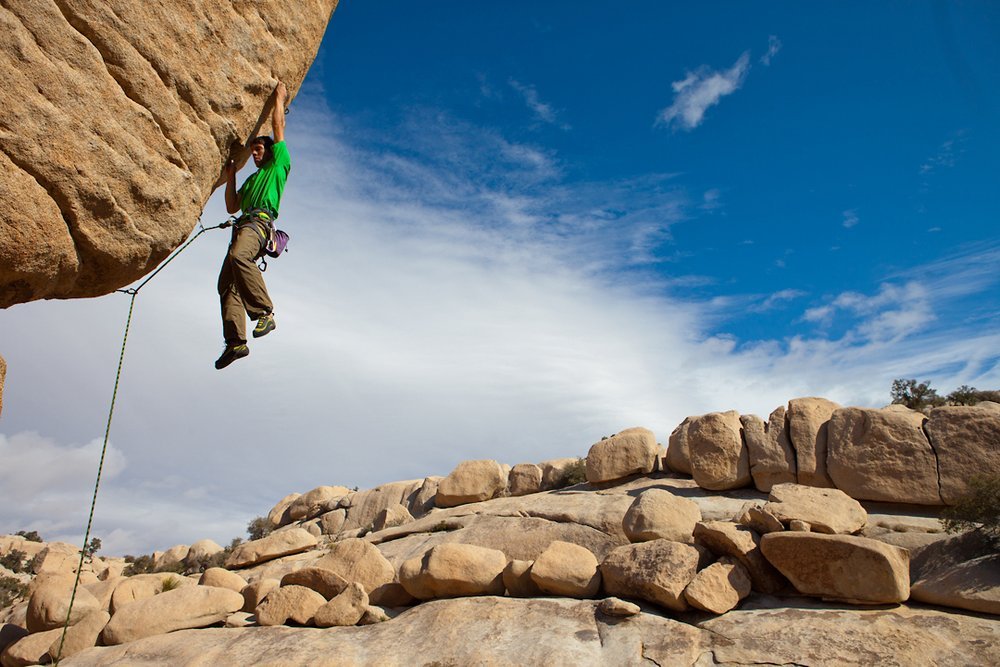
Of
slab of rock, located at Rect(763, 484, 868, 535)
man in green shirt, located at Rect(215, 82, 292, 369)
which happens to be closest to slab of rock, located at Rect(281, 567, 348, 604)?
man in green shirt, located at Rect(215, 82, 292, 369)

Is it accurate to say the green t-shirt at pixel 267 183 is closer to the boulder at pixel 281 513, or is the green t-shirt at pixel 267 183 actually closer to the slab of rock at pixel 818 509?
the slab of rock at pixel 818 509

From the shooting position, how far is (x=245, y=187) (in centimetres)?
720

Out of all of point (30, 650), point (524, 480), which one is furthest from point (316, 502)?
point (30, 650)

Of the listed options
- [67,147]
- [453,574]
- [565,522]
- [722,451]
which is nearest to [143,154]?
[67,147]

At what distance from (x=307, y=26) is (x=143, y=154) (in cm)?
229

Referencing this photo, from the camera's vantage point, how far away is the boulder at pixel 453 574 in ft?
40.1

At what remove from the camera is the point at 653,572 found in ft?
36.4

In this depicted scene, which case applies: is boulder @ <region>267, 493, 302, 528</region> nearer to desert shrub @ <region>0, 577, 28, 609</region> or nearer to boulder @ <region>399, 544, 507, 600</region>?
desert shrub @ <region>0, 577, 28, 609</region>

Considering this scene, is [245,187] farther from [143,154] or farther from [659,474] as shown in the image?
[659,474]

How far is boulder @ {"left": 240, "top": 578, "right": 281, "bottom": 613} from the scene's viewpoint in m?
13.3

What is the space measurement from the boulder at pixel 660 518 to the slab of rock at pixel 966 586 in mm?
3853

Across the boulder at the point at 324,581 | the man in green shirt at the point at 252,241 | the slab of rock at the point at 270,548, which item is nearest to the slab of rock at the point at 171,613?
Answer: the boulder at the point at 324,581

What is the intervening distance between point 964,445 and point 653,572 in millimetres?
7333

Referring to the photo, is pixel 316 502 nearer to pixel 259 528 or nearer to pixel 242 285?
pixel 259 528
